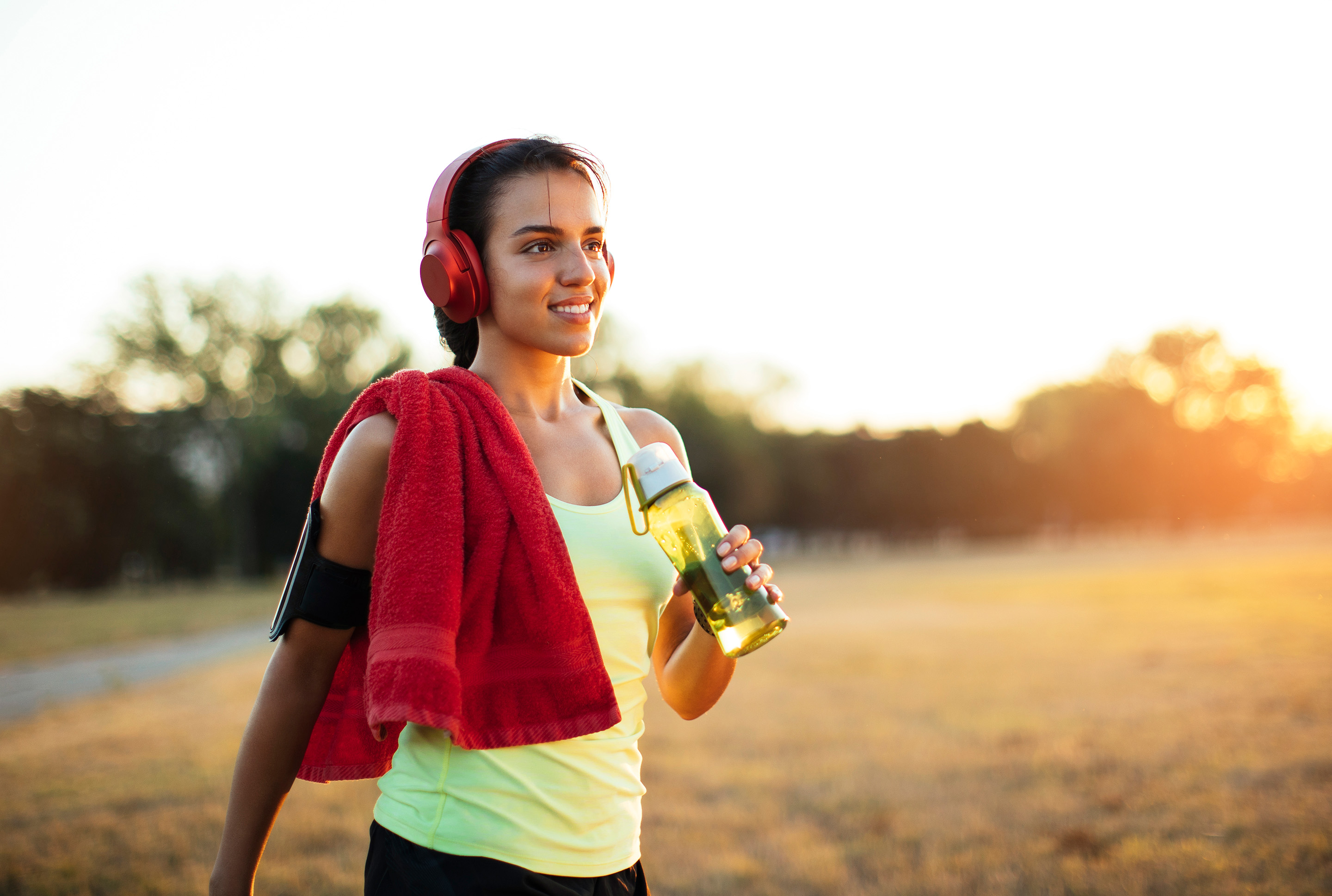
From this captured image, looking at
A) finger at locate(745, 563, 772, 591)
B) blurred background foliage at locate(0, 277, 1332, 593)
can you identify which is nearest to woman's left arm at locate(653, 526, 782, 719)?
finger at locate(745, 563, 772, 591)

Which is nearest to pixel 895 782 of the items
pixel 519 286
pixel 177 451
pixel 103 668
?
pixel 519 286

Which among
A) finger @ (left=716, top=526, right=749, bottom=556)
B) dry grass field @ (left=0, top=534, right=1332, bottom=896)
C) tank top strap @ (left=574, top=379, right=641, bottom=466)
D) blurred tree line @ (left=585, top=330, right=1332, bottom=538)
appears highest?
tank top strap @ (left=574, top=379, right=641, bottom=466)

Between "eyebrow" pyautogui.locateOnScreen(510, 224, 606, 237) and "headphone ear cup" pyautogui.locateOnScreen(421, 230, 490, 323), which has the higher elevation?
"eyebrow" pyautogui.locateOnScreen(510, 224, 606, 237)

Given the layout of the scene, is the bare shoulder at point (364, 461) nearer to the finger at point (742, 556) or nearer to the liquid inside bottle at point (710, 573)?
the liquid inside bottle at point (710, 573)

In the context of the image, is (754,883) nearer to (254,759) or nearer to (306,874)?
(306,874)

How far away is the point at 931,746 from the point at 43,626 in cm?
2190

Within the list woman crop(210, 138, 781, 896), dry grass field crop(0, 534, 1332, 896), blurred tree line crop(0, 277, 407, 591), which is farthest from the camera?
blurred tree line crop(0, 277, 407, 591)

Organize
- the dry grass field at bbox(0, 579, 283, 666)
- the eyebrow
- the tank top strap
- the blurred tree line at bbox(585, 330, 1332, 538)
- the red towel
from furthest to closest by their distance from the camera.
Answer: the blurred tree line at bbox(585, 330, 1332, 538) < the dry grass field at bbox(0, 579, 283, 666) < the tank top strap < the eyebrow < the red towel

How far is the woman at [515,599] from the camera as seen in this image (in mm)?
1616

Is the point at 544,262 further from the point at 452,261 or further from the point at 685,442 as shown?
the point at 685,442

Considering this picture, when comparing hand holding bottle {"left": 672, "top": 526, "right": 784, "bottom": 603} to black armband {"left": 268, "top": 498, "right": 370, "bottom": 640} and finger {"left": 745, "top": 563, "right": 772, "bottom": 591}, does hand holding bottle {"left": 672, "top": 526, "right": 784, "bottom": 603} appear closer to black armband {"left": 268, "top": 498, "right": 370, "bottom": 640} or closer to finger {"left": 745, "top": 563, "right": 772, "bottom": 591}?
finger {"left": 745, "top": 563, "right": 772, "bottom": 591}

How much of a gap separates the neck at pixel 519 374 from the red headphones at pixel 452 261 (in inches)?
3.2

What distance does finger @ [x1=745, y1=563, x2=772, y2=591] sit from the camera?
5.62ft

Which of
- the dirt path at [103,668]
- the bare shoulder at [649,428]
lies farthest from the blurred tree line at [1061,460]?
the bare shoulder at [649,428]
